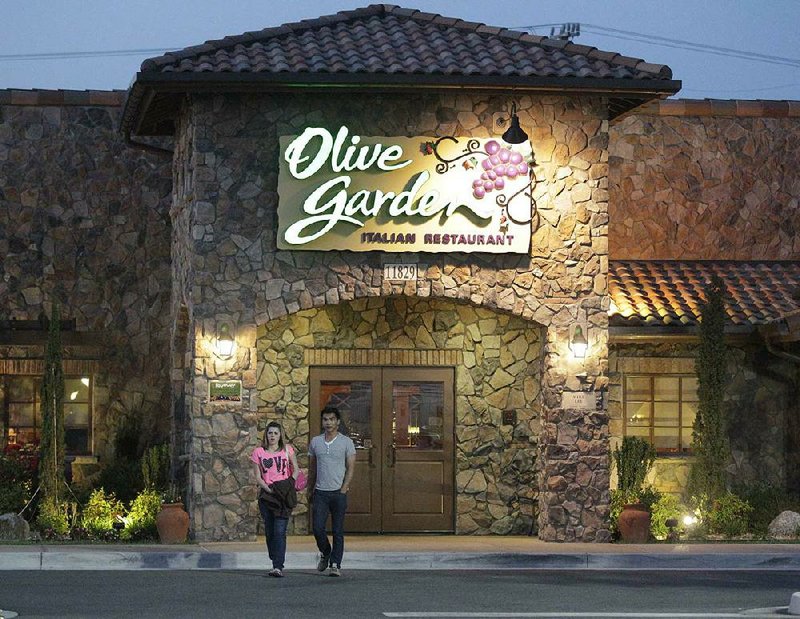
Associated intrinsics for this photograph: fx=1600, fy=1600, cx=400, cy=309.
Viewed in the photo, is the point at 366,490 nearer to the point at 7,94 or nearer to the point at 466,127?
the point at 466,127

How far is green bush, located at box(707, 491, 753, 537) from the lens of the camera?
2269 centimetres

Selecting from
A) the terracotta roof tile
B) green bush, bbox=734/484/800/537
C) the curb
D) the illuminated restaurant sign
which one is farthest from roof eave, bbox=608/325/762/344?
the curb

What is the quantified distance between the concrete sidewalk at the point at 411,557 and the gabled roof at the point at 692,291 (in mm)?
4267

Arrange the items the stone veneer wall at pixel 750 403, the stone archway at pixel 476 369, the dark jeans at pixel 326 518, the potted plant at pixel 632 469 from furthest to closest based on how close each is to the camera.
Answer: the stone veneer wall at pixel 750 403 < the stone archway at pixel 476 369 < the potted plant at pixel 632 469 < the dark jeans at pixel 326 518

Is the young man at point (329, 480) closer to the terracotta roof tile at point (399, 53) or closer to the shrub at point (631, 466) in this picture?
the terracotta roof tile at point (399, 53)

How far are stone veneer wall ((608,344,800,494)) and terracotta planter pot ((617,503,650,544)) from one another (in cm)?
298

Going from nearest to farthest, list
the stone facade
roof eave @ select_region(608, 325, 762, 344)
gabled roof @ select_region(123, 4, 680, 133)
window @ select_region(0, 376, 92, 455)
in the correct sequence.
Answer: gabled roof @ select_region(123, 4, 680, 133) < the stone facade < roof eave @ select_region(608, 325, 762, 344) < window @ select_region(0, 376, 92, 455)

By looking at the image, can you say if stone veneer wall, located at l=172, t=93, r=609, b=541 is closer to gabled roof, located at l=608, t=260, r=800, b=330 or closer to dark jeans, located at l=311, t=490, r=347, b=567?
gabled roof, located at l=608, t=260, r=800, b=330

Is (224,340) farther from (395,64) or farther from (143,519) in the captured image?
(395,64)

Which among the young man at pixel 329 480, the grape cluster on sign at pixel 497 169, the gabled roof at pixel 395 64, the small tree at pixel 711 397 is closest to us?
the young man at pixel 329 480

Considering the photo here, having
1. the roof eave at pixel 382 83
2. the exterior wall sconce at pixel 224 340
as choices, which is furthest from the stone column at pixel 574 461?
the exterior wall sconce at pixel 224 340

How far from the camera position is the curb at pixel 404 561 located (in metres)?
19.2

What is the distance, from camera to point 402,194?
21.7 m

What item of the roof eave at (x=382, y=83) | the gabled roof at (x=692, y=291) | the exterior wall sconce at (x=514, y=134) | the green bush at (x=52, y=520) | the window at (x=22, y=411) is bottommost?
the green bush at (x=52, y=520)
